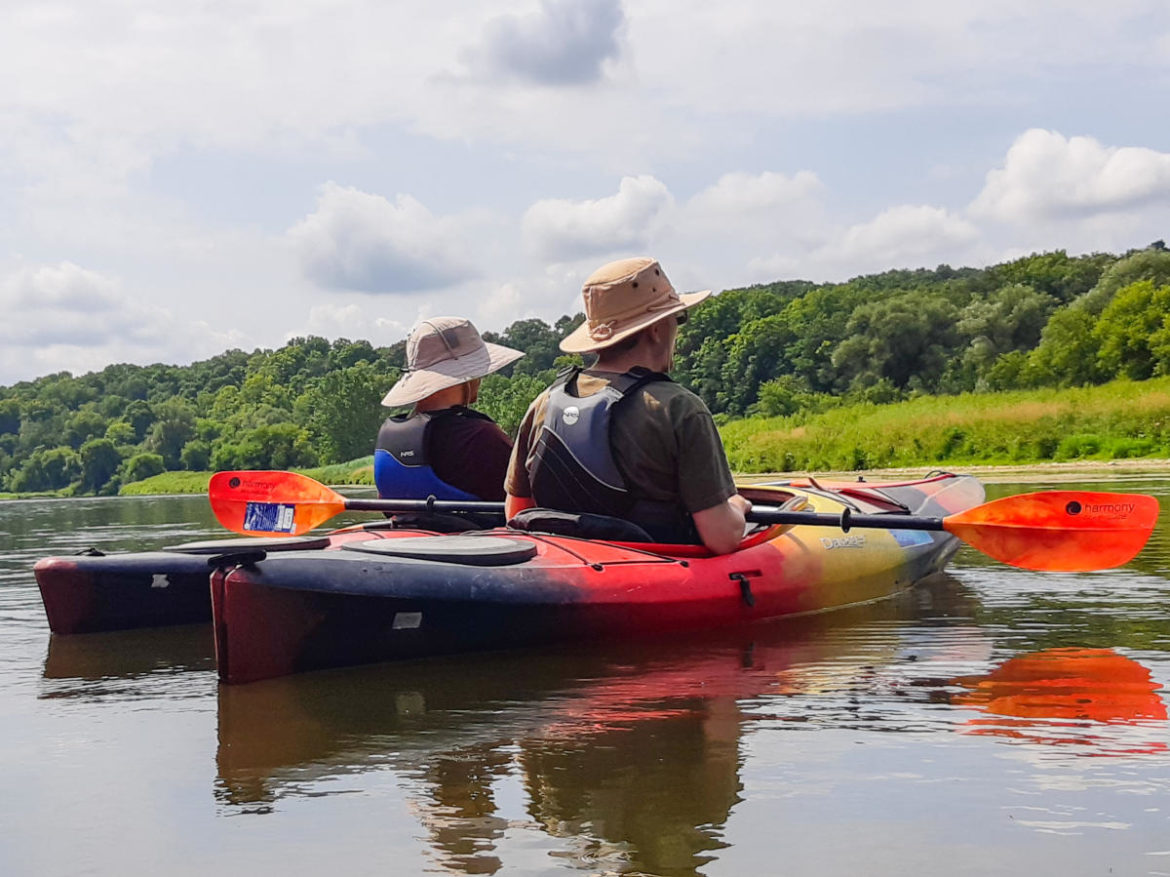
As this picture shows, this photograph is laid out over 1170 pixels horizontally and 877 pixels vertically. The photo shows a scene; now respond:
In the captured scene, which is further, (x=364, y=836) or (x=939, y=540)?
(x=939, y=540)

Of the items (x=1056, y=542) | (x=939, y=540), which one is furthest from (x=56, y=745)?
(x=939, y=540)

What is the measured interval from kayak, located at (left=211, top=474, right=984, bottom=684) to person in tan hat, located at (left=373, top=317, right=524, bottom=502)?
0.37 metres

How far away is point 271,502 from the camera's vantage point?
7.02m

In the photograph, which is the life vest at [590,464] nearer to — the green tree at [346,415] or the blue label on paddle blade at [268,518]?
the blue label on paddle blade at [268,518]

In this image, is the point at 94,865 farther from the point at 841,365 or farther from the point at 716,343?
the point at 716,343

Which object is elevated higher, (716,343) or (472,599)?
(716,343)

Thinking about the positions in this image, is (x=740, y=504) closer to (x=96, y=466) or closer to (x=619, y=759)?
(x=619, y=759)

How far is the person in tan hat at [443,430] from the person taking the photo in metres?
5.59

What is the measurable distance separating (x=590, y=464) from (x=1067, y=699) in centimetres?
186

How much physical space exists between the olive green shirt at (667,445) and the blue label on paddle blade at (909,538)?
2017mm

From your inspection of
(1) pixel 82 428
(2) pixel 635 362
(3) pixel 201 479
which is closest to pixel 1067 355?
(2) pixel 635 362

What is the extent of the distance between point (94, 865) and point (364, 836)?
53 centimetres

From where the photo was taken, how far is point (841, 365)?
187ft

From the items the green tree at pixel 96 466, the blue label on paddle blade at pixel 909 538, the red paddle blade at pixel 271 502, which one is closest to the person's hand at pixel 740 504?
the blue label on paddle blade at pixel 909 538
